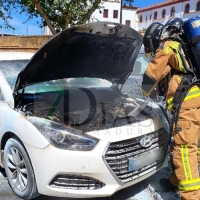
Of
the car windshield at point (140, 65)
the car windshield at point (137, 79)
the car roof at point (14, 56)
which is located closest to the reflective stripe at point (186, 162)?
the car roof at point (14, 56)

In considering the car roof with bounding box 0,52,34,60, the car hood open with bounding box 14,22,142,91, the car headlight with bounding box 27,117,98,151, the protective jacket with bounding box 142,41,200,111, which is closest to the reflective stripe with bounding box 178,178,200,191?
the protective jacket with bounding box 142,41,200,111

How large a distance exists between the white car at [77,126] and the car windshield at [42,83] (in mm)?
19

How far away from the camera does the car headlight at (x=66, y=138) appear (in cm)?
244

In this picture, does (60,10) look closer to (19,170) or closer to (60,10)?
(60,10)

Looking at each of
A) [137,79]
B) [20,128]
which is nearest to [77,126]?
[20,128]

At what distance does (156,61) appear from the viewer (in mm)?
2596

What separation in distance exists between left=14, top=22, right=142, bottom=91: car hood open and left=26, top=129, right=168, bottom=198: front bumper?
0.86 metres

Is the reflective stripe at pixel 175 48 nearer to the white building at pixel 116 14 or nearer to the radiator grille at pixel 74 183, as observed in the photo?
the radiator grille at pixel 74 183

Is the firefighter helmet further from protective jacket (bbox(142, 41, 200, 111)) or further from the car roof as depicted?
the car roof

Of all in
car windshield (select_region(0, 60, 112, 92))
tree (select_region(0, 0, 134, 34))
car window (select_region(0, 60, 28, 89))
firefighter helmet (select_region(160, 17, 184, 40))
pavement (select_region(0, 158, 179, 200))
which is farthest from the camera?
tree (select_region(0, 0, 134, 34))

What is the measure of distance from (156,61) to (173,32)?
0.43 meters

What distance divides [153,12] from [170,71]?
1821 inches

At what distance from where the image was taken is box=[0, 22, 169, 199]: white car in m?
2.45

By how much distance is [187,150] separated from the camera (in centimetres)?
265
